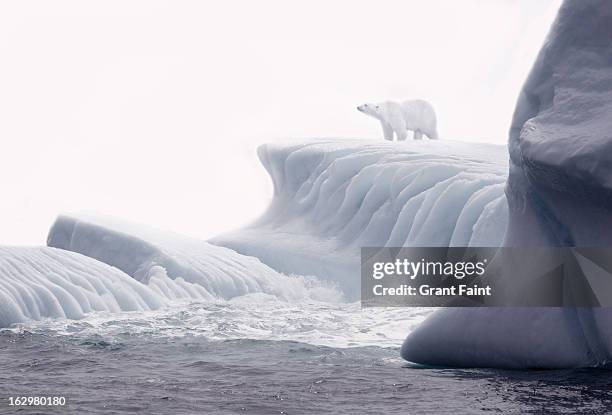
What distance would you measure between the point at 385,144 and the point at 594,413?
1190 centimetres

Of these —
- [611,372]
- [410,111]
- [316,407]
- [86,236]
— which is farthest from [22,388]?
[410,111]

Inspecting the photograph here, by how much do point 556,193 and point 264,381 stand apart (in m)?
3.12

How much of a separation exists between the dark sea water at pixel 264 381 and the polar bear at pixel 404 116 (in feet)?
41.4

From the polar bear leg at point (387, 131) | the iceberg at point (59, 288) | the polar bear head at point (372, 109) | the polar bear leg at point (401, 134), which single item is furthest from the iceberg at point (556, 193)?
the polar bear leg at point (387, 131)

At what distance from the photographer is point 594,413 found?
578 cm

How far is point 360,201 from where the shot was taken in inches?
640

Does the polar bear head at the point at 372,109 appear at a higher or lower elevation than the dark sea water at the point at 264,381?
higher

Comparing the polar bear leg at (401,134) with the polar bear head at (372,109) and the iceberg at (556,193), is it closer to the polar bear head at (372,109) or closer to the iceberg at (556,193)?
the polar bear head at (372,109)

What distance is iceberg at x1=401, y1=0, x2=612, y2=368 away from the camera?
7578mm

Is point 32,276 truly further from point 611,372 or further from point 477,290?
point 611,372

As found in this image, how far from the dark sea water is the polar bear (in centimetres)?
1262

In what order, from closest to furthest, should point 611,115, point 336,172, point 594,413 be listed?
1. point 594,413
2. point 611,115
3. point 336,172

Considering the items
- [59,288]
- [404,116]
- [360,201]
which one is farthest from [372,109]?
[59,288]

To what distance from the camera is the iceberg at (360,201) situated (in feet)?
47.1
